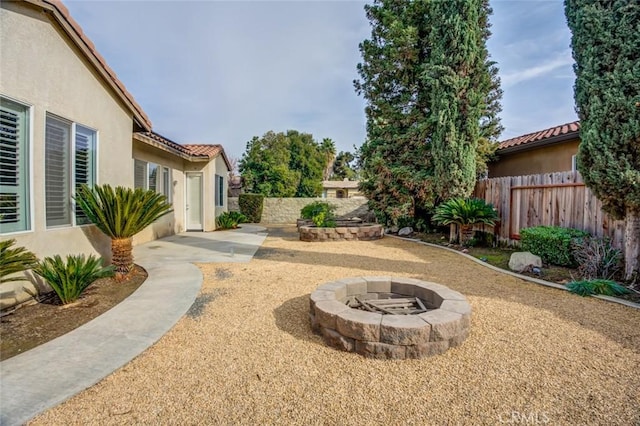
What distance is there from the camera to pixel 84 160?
5973 millimetres

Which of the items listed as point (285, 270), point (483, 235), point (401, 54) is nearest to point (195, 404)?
point (285, 270)

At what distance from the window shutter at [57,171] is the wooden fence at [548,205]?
1059 centimetres

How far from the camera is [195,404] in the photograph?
2521 millimetres

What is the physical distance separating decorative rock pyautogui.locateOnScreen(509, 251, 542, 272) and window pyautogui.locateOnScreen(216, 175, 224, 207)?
13479mm

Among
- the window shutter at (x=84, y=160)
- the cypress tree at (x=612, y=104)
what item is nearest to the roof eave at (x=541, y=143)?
the cypress tree at (x=612, y=104)

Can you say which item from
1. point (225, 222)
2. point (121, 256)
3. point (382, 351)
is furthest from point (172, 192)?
point (382, 351)

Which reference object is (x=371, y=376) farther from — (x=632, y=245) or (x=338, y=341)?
(x=632, y=245)

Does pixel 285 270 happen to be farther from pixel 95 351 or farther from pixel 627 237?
pixel 627 237

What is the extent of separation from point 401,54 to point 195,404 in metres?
14.0

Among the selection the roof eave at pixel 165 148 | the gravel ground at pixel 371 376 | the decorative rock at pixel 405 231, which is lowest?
the gravel ground at pixel 371 376

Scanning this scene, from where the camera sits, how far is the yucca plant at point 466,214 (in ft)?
31.9

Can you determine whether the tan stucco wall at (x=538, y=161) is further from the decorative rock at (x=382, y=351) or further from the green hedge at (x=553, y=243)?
the decorative rock at (x=382, y=351)

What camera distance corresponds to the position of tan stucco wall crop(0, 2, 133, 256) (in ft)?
14.4

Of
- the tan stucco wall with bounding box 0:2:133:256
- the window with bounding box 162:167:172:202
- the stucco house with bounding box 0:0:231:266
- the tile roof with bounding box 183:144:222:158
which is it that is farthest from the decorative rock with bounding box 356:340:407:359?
the tile roof with bounding box 183:144:222:158
